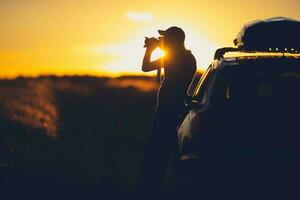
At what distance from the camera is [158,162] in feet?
36.2

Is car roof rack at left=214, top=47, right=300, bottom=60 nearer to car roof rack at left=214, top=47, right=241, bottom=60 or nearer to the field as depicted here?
car roof rack at left=214, top=47, right=241, bottom=60

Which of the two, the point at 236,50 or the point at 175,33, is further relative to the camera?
the point at 236,50

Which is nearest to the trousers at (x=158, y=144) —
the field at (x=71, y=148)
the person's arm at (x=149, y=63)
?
the person's arm at (x=149, y=63)

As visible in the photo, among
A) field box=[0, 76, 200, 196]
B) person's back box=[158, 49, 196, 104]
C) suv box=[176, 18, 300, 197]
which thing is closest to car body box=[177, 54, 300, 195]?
suv box=[176, 18, 300, 197]

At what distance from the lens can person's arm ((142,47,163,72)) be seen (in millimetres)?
11086

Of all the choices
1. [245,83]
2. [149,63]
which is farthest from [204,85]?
[149,63]

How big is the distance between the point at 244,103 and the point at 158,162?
2603 mm

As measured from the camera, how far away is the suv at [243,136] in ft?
27.1

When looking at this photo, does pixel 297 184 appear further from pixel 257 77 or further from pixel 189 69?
pixel 189 69

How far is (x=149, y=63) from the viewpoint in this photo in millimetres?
11094

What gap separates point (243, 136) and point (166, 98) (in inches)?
98.5

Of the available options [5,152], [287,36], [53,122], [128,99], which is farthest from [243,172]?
[128,99]

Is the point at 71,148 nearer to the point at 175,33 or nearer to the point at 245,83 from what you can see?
the point at 175,33

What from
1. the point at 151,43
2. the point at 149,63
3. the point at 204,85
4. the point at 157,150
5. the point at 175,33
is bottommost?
the point at 157,150
